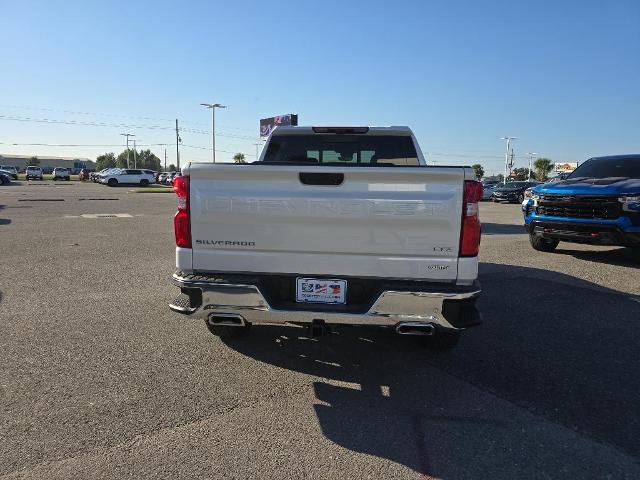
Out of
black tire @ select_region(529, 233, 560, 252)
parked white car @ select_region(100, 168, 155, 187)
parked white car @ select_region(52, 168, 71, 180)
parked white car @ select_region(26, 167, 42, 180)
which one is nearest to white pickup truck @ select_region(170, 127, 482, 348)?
black tire @ select_region(529, 233, 560, 252)

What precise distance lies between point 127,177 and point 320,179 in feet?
168

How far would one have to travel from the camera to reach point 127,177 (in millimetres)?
49750

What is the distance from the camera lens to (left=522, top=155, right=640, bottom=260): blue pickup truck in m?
8.14

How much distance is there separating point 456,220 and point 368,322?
3.05 feet

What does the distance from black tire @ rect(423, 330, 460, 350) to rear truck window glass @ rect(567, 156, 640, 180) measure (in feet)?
23.7

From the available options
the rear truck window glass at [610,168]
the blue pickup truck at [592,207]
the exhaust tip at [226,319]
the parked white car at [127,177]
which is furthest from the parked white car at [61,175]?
the exhaust tip at [226,319]

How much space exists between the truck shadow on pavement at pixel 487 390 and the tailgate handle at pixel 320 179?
4.05 feet

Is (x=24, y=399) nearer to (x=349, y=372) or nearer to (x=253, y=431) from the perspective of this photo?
(x=253, y=431)

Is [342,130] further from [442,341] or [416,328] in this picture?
[416,328]

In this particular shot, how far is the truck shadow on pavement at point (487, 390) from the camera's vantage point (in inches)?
111

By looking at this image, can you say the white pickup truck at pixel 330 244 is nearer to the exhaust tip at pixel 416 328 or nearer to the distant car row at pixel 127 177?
the exhaust tip at pixel 416 328

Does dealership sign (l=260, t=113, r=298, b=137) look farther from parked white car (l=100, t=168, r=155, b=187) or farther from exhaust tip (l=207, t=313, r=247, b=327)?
exhaust tip (l=207, t=313, r=247, b=327)

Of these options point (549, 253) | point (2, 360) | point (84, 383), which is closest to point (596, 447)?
point (84, 383)

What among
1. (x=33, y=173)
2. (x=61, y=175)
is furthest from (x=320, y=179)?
(x=61, y=175)
